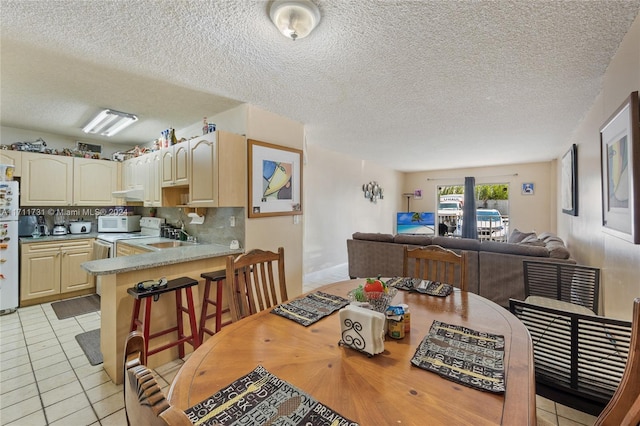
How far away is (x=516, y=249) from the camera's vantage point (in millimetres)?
3172

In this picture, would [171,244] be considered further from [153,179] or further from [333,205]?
[333,205]

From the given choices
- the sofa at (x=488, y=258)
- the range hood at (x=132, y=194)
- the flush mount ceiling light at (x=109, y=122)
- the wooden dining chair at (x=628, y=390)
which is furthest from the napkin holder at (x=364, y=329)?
the range hood at (x=132, y=194)

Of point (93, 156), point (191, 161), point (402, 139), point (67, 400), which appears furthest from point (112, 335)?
point (402, 139)

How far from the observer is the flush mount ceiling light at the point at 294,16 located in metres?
1.39

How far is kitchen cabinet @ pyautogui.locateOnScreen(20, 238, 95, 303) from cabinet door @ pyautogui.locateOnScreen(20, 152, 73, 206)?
61 cm

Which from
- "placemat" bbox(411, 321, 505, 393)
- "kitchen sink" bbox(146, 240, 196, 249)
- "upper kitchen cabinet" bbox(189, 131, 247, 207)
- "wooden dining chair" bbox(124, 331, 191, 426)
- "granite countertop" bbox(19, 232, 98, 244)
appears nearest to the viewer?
"wooden dining chair" bbox(124, 331, 191, 426)

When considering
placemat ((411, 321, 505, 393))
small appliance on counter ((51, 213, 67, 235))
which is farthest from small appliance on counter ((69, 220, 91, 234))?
placemat ((411, 321, 505, 393))

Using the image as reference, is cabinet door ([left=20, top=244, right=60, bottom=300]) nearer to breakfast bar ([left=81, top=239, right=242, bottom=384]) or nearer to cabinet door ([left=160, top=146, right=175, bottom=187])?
cabinet door ([left=160, top=146, right=175, bottom=187])

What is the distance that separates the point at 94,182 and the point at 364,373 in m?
4.86

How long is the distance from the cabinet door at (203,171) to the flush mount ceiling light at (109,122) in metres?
1.01

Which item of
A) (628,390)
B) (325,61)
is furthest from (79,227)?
(628,390)

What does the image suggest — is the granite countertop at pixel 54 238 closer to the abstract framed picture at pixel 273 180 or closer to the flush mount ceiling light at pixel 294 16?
the abstract framed picture at pixel 273 180

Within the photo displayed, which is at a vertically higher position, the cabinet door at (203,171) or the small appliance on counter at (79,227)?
the cabinet door at (203,171)

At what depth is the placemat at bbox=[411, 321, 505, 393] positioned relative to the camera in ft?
2.67
